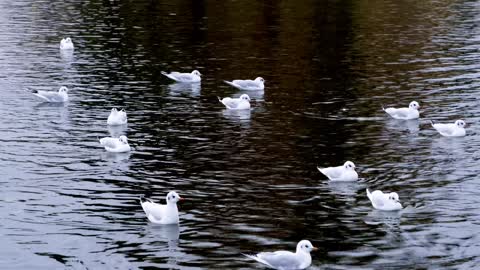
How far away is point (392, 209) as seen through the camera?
84.5 feet

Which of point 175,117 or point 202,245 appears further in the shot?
point 175,117

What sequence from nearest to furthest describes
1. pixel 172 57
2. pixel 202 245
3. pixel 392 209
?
1. pixel 202 245
2. pixel 392 209
3. pixel 172 57

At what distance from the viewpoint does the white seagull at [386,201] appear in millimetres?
25625

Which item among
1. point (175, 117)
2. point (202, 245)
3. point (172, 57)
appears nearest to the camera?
point (202, 245)

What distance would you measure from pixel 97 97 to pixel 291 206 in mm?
18678

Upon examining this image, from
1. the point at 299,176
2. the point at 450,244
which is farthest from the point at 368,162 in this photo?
the point at 450,244

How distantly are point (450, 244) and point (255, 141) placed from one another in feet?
40.6

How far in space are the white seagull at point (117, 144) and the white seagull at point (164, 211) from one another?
301 inches

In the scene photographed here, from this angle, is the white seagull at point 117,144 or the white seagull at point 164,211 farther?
the white seagull at point 117,144

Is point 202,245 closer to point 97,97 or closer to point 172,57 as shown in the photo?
point 97,97

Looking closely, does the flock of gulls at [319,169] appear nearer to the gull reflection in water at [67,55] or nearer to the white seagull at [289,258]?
the white seagull at [289,258]

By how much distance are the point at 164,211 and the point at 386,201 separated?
6226 millimetres

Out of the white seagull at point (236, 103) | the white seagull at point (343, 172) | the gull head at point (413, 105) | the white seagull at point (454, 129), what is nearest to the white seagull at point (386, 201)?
the white seagull at point (343, 172)

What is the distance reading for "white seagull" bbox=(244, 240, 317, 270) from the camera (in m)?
21.4
